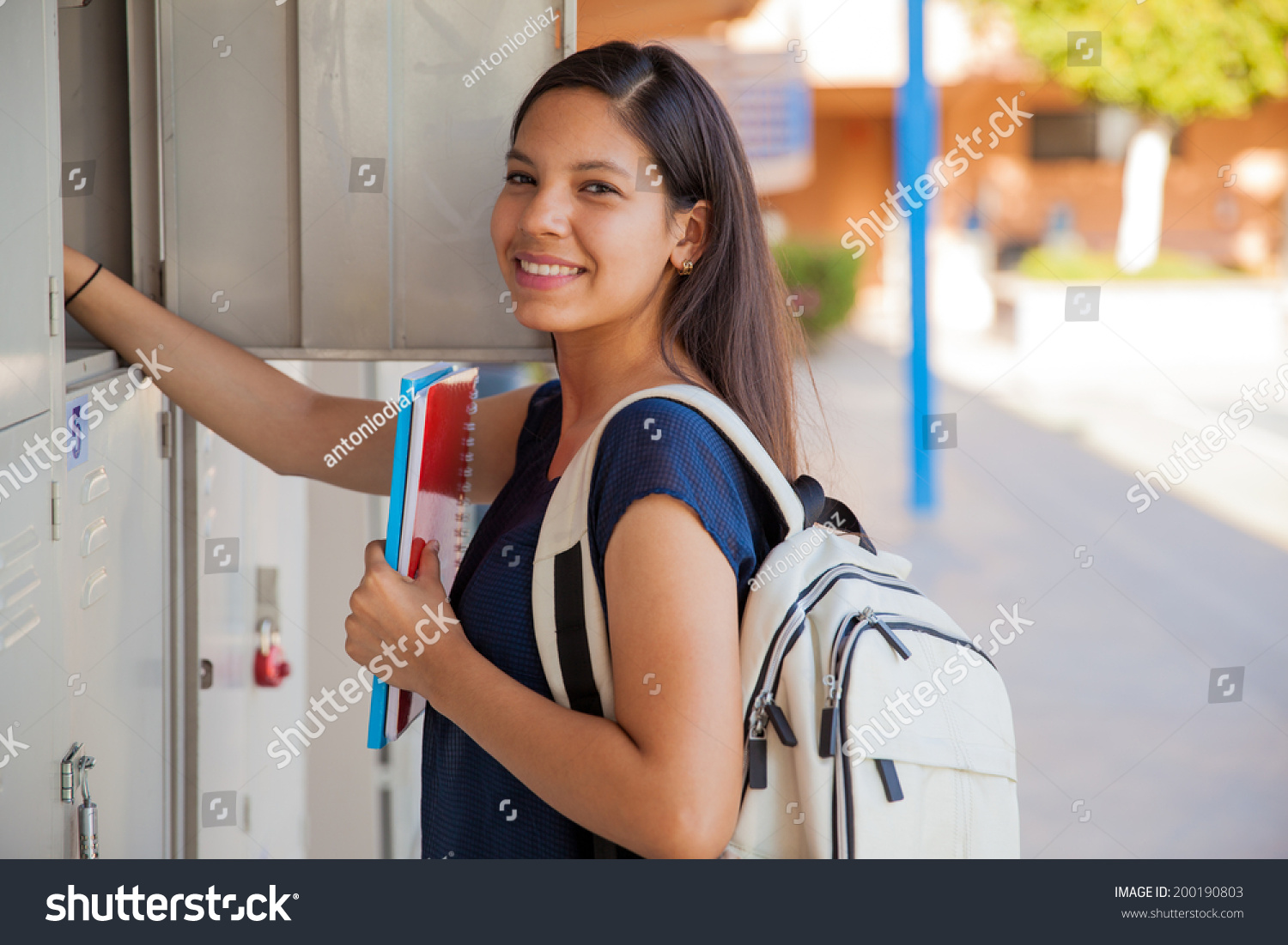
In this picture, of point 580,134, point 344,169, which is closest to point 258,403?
point 344,169

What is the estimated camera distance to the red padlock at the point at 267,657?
274 centimetres

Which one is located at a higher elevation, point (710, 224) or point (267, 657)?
point (710, 224)

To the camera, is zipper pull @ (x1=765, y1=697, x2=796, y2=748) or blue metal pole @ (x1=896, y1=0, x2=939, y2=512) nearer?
zipper pull @ (x1=765, y1=697, x2=796, y2=748)

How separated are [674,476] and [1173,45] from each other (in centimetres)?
1337

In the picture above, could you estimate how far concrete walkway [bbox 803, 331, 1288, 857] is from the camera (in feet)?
14.2

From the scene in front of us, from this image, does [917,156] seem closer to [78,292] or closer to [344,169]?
[344,169]

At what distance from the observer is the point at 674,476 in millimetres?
1268

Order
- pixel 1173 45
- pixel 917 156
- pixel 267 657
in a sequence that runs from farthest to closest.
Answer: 1. pixel 1173 45
2. pixel 917 156
3. pixel 267 657

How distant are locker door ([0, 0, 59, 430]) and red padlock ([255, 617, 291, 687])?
1415 mm

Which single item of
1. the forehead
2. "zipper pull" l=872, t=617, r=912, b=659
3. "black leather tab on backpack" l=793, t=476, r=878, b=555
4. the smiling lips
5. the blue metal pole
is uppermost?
the blue metal pole

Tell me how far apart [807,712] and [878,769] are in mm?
105

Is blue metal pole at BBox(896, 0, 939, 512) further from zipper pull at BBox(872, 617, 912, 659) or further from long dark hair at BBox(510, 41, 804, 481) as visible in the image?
zipper pull at BBox(872, 617, 912, 659)

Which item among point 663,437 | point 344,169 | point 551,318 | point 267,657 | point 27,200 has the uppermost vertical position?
point 344,169

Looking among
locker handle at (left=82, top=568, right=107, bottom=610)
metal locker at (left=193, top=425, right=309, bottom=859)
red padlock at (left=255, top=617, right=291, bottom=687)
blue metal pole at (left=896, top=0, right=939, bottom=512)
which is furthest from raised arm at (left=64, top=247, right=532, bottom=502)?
blue metal pole at (left=896, top=0, right=939, bottom=512)
